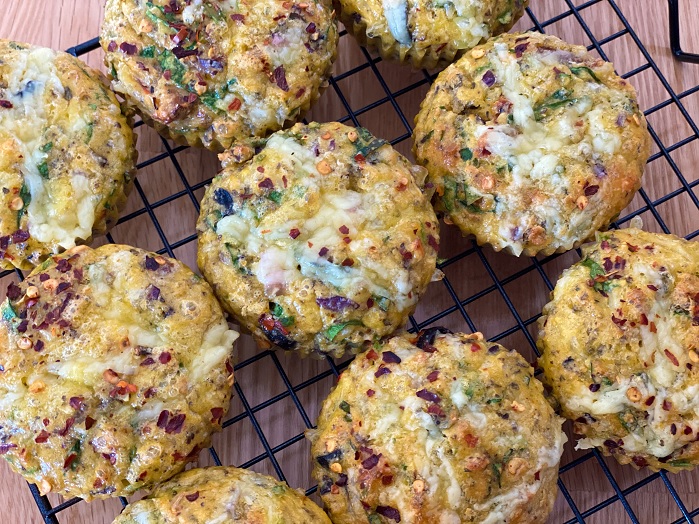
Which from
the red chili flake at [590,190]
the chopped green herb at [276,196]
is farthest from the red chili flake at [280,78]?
the red chili flake at [590,190]

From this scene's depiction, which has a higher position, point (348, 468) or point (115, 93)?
point (115, 93)

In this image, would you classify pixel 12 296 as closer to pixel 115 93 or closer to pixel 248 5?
pixel 115 93

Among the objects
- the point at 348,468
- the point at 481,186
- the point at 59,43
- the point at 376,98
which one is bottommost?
the point at 348,468

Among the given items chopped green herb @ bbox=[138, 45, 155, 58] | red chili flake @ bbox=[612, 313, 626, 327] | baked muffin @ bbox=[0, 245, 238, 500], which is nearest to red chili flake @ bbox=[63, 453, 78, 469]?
baked muffin @ bbox=[0, 245, 238, 500]

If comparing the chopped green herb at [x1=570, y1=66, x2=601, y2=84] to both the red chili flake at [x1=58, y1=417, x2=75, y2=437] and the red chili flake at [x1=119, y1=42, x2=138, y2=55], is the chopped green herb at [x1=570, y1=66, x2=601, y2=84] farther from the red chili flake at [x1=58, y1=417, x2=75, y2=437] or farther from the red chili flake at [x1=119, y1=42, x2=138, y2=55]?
the red chili flake at [x1=58, y1=417, x2=75, y2=437]

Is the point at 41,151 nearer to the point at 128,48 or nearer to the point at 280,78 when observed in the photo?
the point at 128,48

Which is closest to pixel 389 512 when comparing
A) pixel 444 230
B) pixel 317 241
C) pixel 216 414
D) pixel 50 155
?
pixel 216 414

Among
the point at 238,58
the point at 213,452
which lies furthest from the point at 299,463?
the point at 238,58

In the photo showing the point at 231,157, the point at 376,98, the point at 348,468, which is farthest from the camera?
the point at 376,98

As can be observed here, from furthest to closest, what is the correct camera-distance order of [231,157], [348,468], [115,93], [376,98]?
[376,98] < [115,93] < [231,157] < [348,468]
